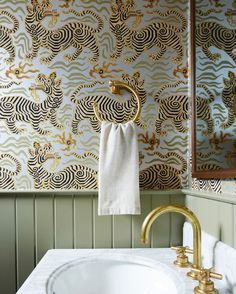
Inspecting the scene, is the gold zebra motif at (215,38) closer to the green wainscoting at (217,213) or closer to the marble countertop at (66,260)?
the green wainscoting at (217,213)

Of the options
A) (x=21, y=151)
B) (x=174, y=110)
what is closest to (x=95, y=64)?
(x=174, y=110)

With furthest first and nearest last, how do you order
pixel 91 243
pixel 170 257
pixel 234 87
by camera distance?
pixel 91 243, pixel 170 257, pixel 234 87

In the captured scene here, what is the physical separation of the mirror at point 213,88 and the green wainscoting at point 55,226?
0.32m

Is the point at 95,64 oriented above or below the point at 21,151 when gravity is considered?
above

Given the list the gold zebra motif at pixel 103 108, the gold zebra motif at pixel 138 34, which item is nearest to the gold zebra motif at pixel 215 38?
the gold zebra motif at pixel 138 34

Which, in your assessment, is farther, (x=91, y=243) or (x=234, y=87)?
(x=91, y=243)

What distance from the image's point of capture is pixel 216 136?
3.74ft

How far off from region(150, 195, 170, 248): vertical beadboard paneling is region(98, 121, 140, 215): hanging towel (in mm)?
151

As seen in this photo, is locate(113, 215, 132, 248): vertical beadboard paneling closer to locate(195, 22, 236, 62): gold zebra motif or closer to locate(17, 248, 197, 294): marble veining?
locate(17, 248, 197, 294): marble veining

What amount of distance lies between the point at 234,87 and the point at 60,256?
0.96 meters

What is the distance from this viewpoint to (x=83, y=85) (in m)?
1.43

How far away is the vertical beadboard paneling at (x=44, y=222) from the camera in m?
1.41

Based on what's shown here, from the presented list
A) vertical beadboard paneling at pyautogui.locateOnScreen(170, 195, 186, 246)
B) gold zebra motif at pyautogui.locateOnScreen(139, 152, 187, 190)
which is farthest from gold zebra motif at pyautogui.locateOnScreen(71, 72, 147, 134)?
vertical beadboard paneling at pyautogui.locateOnScreen(170, 195, 186, 246)

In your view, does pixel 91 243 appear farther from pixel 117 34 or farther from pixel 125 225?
pixel 117 34
